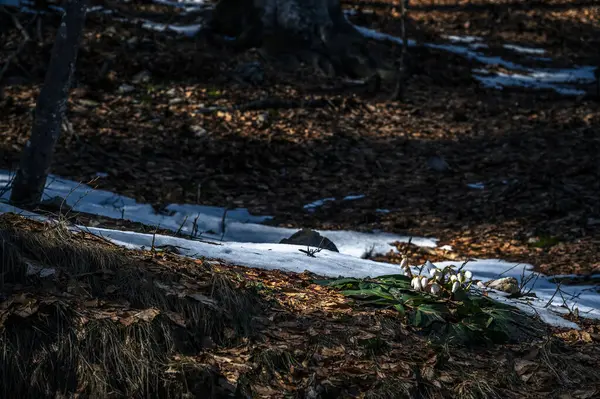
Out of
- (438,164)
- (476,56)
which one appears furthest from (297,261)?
(476,56)

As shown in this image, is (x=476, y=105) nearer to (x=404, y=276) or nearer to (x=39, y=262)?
(x=404, y=276)

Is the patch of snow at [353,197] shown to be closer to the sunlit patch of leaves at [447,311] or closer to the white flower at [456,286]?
the sunlit patch of leaves at [447,311]

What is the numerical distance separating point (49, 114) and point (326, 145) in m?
5.57

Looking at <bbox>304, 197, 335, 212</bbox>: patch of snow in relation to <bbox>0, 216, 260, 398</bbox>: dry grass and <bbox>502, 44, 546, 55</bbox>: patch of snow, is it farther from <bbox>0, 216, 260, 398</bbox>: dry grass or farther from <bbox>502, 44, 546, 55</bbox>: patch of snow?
<bbox>502, 44, 546, 55</bbox>: patch of snow

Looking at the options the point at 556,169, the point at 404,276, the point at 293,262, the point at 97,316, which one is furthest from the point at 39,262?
the point at 556,169

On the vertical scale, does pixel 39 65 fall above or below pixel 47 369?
above

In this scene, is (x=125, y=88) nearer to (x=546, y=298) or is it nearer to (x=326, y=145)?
(x=326, y=145)

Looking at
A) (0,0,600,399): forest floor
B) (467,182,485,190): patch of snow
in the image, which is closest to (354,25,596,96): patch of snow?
(0,0,600,399): forest floor

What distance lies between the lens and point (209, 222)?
26.5 ft

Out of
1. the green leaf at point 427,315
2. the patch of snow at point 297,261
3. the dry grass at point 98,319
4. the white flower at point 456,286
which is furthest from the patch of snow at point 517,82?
the dry grass at point 98,319

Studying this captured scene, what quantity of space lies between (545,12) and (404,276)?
63.5 ft

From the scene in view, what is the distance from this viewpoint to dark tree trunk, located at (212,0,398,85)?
14.5 m

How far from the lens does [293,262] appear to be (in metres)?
5.18

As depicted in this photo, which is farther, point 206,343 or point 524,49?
point 524,49
